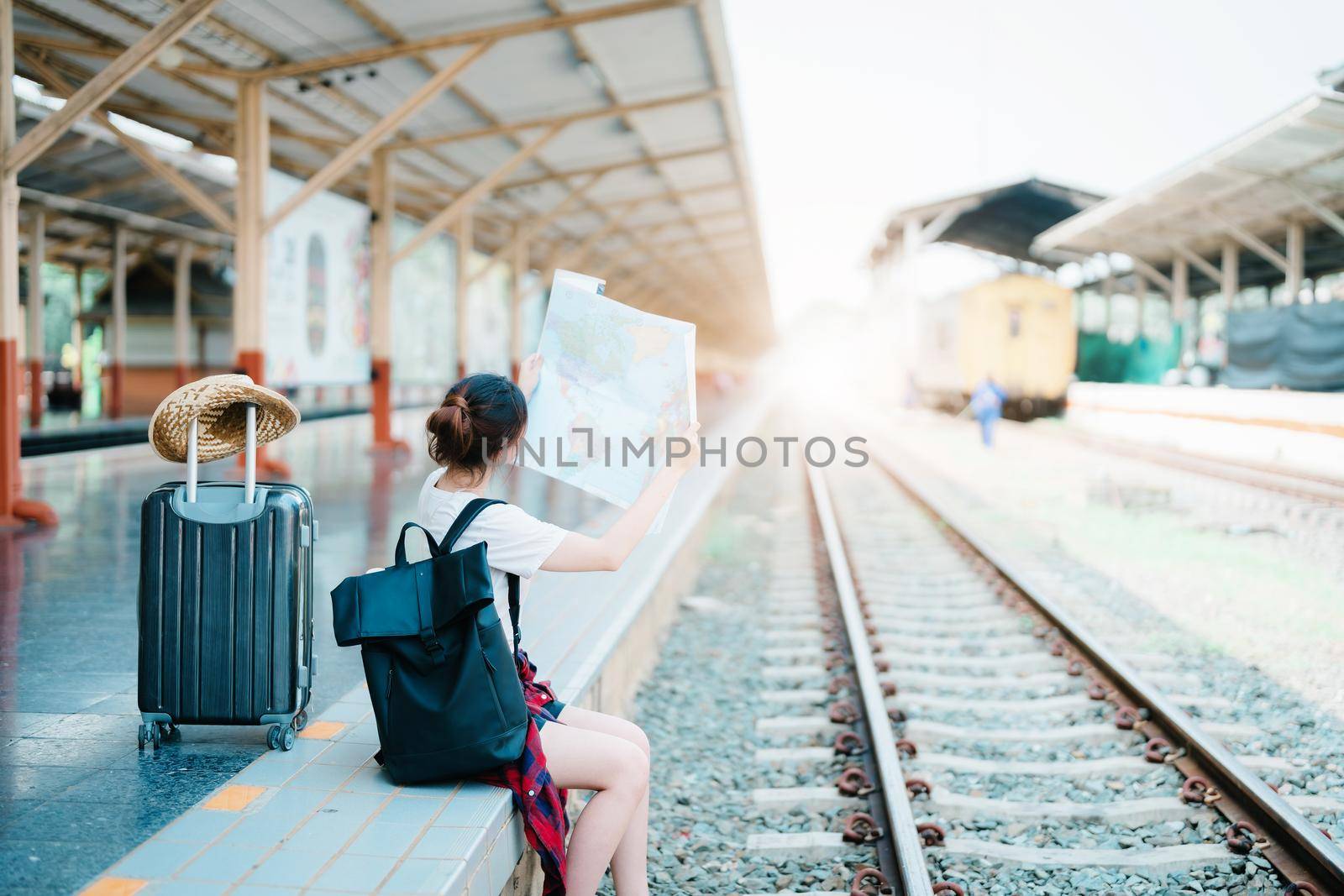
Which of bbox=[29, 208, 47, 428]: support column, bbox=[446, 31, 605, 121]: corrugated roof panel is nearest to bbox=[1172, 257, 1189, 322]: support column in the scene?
bbox=[446, 31, 605, 121]: corrugated roof panel


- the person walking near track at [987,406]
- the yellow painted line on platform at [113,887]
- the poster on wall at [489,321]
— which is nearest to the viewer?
the yellow painted line on platform at [113,887]

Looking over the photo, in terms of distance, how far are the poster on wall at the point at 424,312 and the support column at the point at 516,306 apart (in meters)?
1.86

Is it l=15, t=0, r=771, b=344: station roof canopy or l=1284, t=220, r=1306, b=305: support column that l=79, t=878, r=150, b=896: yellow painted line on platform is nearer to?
l=15, t=0, r=771, b=344: station roof canopy

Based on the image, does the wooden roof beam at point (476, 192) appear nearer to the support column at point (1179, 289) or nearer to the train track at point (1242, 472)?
the train track at point (1242, 472)

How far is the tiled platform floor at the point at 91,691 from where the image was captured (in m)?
2.60

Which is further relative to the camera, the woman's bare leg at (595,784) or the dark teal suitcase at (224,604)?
the dark teal suitcase at (224,604)

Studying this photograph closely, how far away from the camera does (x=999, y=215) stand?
27406 millimetres

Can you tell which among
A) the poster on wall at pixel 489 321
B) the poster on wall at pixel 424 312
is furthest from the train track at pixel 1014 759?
the poster on wall at pixel 489 321

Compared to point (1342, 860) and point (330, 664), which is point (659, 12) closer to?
point (330, 664)

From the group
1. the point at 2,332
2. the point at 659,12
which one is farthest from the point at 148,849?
the point at 659,12

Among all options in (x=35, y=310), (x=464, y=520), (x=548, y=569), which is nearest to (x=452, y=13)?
(x=464, y=520)

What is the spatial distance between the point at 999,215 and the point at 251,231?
865 inches

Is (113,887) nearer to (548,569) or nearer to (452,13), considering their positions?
(548,569)

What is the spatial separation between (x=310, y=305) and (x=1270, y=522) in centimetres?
1065
